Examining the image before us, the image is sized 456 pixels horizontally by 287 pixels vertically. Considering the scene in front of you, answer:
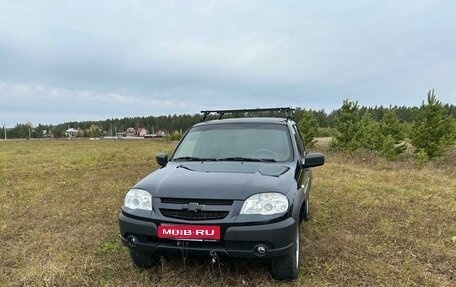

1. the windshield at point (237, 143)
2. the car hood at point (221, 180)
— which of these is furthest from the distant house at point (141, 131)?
the car hood at point (221, 180)

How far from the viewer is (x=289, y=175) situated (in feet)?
11.5

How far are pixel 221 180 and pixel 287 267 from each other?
3.44ft

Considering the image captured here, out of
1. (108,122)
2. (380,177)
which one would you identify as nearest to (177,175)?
(380,177)

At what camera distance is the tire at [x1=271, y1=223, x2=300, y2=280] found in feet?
10.8

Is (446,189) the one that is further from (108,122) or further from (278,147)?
(108,122)

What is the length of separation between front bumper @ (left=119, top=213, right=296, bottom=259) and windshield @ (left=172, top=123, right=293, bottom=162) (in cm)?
117

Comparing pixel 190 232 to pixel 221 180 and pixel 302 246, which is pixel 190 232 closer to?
pixel 221 180

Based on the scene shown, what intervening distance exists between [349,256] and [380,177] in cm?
666

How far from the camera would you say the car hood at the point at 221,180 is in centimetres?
304

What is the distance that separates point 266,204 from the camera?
3021mm

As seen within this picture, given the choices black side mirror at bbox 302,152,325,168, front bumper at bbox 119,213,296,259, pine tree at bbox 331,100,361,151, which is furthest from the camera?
pine tree at bbox 331,100,361,151

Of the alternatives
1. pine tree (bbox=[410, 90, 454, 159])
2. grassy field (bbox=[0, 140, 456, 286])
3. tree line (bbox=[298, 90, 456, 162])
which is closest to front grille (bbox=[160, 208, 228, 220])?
grassy field (bbox=[0, 140, 456, 286])

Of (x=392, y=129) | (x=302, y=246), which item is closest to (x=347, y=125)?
(x=392, y=129)

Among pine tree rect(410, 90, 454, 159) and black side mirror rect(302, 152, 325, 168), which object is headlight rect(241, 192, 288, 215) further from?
pine tree rect(410, 90, 454, 159)
